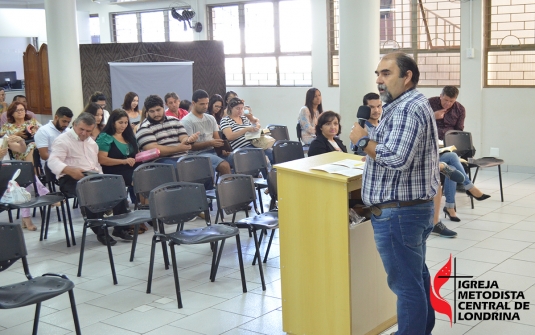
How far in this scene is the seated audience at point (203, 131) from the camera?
288 inches

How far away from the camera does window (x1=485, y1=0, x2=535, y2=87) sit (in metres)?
9.24

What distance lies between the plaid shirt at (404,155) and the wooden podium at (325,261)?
22 centimetres

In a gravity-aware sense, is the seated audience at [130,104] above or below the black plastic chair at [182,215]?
above

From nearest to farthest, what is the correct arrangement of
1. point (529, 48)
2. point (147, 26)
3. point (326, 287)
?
point (326, 287), point (529, 48), point (147, 26)

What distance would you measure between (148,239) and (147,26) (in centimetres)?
857

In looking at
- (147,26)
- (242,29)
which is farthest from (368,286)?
(147,26)

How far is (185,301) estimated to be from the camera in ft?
15.1

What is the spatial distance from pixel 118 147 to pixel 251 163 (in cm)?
137

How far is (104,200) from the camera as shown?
18.0ft

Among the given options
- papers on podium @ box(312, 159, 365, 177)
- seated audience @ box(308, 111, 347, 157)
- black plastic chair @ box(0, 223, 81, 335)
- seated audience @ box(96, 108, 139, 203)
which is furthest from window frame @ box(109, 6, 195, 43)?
papers on podium @ box(312, 159, 365, 177)

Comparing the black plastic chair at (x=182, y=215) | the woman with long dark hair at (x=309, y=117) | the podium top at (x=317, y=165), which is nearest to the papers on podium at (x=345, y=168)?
the podium top at (x=317, y=165)

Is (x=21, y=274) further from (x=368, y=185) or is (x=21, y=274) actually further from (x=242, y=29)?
(x=242, y=29)
